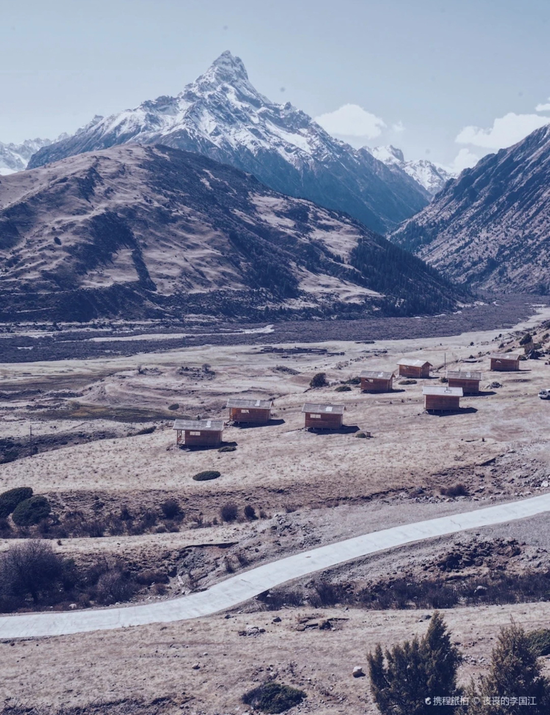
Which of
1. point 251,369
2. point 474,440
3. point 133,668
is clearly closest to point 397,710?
point 133,668

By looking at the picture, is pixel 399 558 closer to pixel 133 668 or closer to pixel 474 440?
pixel 133 668

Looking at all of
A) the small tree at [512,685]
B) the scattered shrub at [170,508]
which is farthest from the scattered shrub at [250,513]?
the small tree at [512,685]

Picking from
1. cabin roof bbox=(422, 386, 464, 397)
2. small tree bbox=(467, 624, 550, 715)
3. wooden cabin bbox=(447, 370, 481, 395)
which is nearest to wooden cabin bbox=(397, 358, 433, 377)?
wooden cabin bbox=(447, 370, 481, 395)

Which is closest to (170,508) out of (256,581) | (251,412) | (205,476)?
(205,476)

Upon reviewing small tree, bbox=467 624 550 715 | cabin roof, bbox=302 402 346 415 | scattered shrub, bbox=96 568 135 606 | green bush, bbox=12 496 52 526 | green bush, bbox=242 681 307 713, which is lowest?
scattered shrub, bbox=96 568 135 606

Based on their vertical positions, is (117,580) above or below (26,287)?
below

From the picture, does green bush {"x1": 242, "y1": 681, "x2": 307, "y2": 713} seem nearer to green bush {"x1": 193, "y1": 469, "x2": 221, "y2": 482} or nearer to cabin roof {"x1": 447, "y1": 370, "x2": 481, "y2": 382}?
green bush {"x1": 193, "y1": 469, "x2": 221, "y2": 482}
